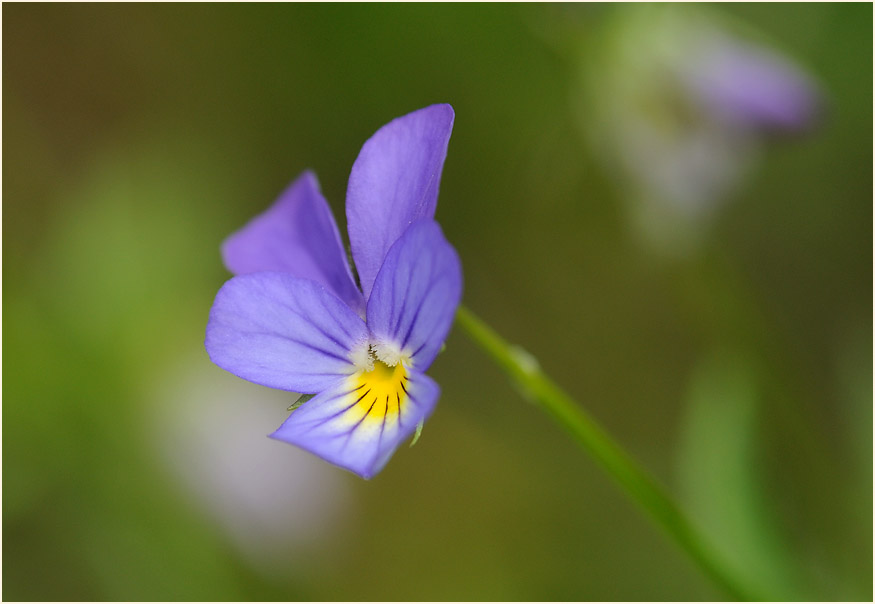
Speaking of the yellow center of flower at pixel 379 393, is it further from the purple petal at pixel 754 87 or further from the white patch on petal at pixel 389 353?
the purple petal at pixel 754 87

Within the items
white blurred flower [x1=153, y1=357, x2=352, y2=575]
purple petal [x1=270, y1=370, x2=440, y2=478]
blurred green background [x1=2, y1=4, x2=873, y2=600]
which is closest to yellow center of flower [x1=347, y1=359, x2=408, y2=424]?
purple petal [x1=270, y1=370, x2=440, y2=478]

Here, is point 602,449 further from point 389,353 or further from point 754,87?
point 754,87

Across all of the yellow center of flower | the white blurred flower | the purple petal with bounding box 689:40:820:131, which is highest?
the yellow center of flower

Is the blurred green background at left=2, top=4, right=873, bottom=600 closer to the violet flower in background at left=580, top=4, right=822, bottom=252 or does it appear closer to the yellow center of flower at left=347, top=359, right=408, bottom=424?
the violet flower in background at left=580, top=4, right=822, bottom=252

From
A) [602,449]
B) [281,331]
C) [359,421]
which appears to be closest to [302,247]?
[281,331]

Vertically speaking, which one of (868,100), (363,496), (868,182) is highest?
(868,100)

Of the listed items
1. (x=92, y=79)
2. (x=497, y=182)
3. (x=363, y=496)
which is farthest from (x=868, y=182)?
(x=92, y=79)

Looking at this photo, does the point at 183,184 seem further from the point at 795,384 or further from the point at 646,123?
the point at 795,384
